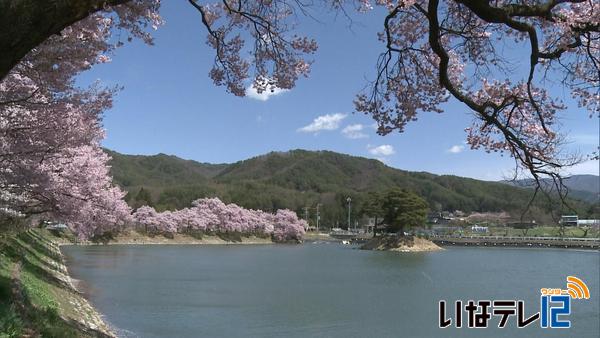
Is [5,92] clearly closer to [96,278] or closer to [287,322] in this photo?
[287,322]

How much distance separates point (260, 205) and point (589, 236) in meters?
58.7

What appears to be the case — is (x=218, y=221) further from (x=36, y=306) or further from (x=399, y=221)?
(x=36, y=306)

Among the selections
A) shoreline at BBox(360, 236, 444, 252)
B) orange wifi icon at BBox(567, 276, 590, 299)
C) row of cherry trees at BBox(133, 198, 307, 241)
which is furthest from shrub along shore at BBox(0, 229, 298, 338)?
row of cherry trees at BBox(133, 198, 307, 241)

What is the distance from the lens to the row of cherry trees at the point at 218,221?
2741 inches

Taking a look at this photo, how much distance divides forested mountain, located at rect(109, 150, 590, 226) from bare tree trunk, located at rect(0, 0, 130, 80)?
260ft

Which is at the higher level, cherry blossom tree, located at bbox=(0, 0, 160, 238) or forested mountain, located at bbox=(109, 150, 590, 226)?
forested mountain, located at bbox=(109, 150, 590, 226)

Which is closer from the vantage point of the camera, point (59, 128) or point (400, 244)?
point (59, 128)

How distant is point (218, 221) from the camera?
257ft

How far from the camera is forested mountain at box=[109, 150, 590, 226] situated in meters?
106

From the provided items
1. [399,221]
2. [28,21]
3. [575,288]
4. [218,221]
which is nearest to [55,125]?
[28,21]

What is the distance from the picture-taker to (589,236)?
77312mm

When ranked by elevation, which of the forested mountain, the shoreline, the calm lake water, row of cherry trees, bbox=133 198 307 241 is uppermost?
the forested mountain

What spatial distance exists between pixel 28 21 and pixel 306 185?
527ft

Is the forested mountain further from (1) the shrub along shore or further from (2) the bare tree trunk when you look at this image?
(2) the bare tree trunk
